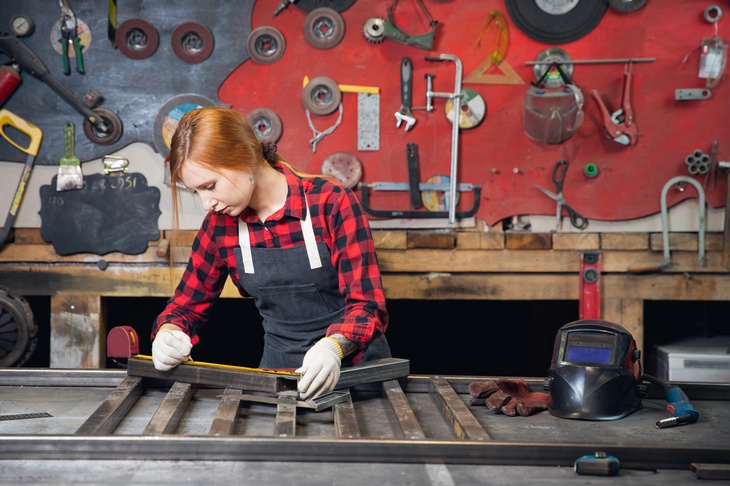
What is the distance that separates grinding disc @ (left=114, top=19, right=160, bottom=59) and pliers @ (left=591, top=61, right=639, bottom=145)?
218 centimetres

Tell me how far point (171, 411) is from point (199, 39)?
2612 millimetres

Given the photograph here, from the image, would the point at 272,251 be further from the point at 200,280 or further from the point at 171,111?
the point at 171,111

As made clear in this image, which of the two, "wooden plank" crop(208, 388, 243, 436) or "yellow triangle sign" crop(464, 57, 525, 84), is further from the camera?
"yellow triangle sign" crop(464, 57, 525, 84)

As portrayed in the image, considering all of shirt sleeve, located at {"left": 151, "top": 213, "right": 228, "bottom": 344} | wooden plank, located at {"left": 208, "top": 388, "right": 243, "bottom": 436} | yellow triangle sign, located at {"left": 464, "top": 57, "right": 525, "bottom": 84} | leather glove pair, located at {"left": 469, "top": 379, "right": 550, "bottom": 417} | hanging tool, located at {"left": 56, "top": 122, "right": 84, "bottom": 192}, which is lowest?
leather glove pair, located at {"left": 469, "top": 379, "right": 550, "bottom": 417}

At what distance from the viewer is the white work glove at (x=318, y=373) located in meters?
1.80

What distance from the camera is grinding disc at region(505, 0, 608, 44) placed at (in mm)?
3807

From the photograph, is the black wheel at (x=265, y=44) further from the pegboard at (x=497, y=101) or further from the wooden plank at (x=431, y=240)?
the wooden plank at (x=431, y=240)

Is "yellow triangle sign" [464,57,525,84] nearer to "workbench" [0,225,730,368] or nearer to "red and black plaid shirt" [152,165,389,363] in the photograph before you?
"workbench" [0,225,730,368]

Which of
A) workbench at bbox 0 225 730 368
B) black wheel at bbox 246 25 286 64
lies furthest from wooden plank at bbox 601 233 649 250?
black wheel at bbox 246 25 286 64

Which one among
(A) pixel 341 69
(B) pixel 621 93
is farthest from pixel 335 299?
(B) pixel 621 93

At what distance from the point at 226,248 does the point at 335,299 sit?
1.22 feet

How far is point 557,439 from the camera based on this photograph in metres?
1.64

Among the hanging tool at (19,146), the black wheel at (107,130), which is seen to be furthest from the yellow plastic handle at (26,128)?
the black wheel at (107,130)

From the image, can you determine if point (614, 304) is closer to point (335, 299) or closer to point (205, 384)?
point (335, 299)
